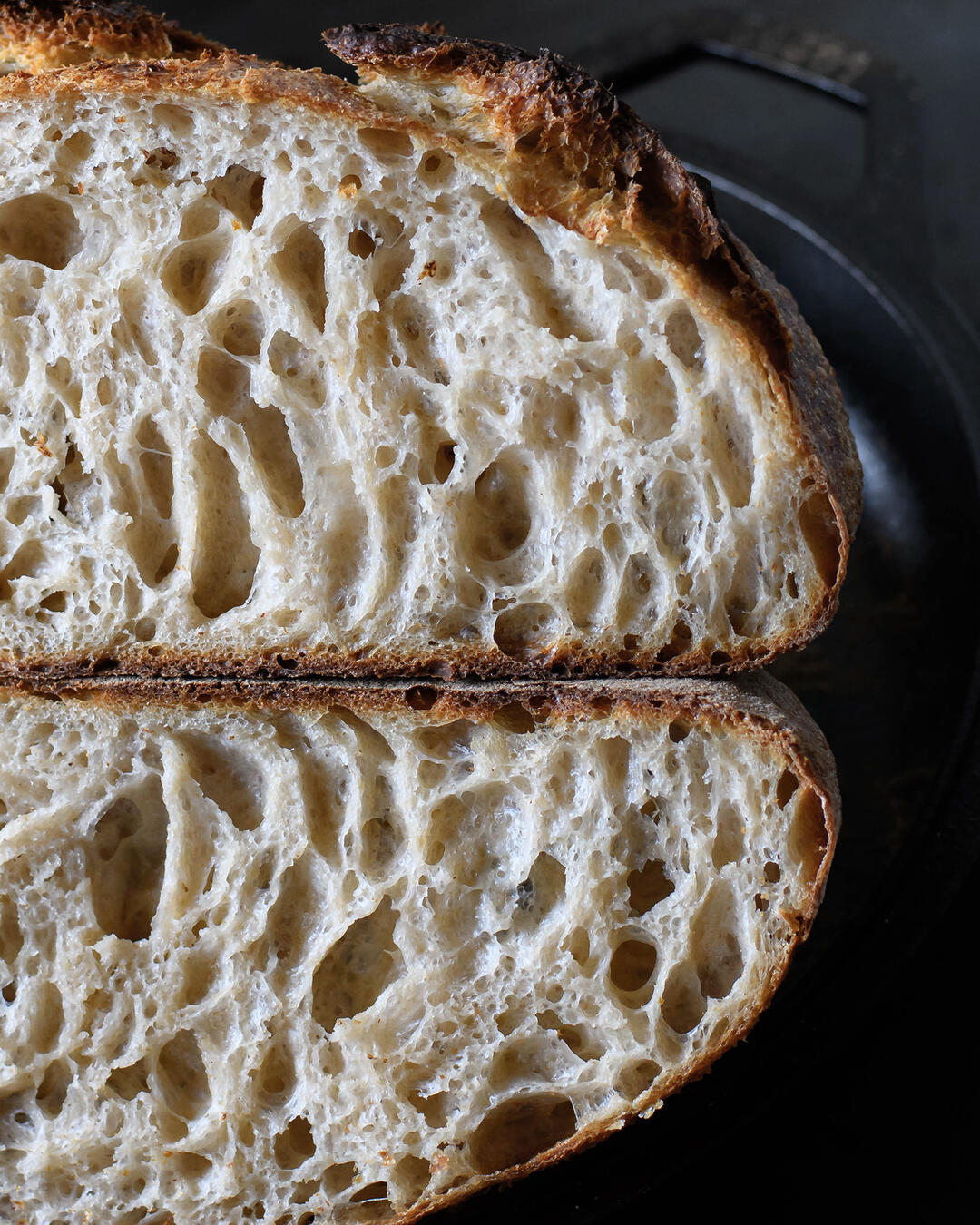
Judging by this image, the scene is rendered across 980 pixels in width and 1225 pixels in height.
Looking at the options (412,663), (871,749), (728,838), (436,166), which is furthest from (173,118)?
(871,749)

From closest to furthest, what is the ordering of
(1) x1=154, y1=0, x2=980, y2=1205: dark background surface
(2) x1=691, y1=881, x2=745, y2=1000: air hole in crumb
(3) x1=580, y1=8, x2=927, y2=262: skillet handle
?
(2) x1=691, y1=881, x2=745, y2=1000: air hole in crumb → (1) x1=154, y1=0, x2=980, y2=1205: dark background surface → (3) x1=580, y1=8, x2=927, y2=262: skillet handle

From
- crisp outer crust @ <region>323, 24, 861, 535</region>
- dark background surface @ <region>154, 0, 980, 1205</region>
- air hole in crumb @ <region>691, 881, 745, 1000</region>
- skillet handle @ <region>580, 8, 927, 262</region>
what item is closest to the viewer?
crisp outer crust @ <region>323, 24, 861, 535</region>

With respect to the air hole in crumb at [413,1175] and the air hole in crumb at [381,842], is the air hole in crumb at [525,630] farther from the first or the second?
the air hole in crumb at [413,1175]

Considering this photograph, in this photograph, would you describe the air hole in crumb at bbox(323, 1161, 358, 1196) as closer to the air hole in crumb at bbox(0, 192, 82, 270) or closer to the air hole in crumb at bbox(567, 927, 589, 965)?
the air hole in crumb at bbox(567, 927, 589, 965)

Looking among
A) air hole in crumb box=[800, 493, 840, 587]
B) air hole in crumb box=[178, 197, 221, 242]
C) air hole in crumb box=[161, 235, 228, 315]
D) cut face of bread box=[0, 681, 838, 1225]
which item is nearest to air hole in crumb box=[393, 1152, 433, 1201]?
cut face of bread box=[0, 681, 838, 1225]

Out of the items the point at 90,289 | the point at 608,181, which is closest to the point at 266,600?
the point at 90,289

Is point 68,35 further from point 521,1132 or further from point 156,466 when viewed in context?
point 521,1132

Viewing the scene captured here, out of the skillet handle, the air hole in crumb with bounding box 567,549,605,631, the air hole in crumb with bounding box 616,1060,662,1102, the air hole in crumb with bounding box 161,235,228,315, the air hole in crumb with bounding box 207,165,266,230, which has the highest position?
the skillet handle

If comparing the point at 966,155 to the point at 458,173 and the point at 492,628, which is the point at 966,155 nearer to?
the point at 458,173
